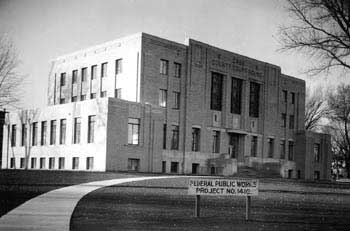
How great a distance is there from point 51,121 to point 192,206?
34.1 meters

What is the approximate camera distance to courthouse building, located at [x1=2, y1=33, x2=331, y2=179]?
3972 cm

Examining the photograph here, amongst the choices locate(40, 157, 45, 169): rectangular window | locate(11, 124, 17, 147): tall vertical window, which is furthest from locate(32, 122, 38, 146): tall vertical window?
locate(11, 124, 17, 147): tall vertical window

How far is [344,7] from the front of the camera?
1795cm

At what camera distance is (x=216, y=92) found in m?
48.2

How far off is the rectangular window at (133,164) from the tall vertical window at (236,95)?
47.0 ft

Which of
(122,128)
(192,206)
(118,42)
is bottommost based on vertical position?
(192,206)

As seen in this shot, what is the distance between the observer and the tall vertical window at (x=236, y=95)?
49659 mm

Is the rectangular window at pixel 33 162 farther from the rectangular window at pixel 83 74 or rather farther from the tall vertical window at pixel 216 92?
the tall vertical window at pixel 216 92

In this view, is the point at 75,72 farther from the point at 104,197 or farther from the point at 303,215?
the point at 303,215

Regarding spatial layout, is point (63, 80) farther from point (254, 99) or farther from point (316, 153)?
point (316, 153)

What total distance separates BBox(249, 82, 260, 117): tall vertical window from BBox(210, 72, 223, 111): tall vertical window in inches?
179

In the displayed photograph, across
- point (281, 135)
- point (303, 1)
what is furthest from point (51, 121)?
point (303, 1)

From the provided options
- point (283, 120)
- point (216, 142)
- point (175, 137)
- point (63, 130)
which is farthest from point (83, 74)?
point (283, 120)

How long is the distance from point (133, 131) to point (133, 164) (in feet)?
8.74
